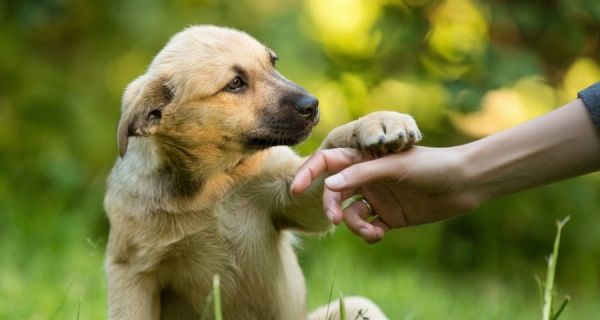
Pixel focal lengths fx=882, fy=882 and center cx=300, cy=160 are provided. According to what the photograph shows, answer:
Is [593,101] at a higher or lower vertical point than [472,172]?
higher

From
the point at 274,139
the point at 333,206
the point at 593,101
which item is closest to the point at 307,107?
the point at 274,139

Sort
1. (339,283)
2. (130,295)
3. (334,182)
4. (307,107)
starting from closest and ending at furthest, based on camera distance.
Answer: (334,182), (130,295), (307,107), (339,283)

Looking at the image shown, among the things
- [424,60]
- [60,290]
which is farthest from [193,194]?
[424,60]

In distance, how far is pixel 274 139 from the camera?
13.1 ft

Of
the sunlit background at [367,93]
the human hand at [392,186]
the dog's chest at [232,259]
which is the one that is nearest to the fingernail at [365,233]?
the human hand at [392,186]

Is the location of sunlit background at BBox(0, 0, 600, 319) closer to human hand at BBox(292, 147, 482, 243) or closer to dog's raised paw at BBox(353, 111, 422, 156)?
human hand at BBox(292, 147, 482, 243)

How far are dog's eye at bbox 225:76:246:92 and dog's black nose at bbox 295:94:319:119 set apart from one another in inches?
11.4

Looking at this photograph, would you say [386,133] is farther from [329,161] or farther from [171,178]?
[171,178]

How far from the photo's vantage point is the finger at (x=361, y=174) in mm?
3160

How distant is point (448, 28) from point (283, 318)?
3861 mm

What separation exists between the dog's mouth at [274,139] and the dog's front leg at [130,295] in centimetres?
76

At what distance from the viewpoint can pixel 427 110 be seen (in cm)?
746

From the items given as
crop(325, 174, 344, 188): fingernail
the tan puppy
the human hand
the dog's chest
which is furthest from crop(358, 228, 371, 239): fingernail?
the dog's chest

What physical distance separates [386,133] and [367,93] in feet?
13.9
